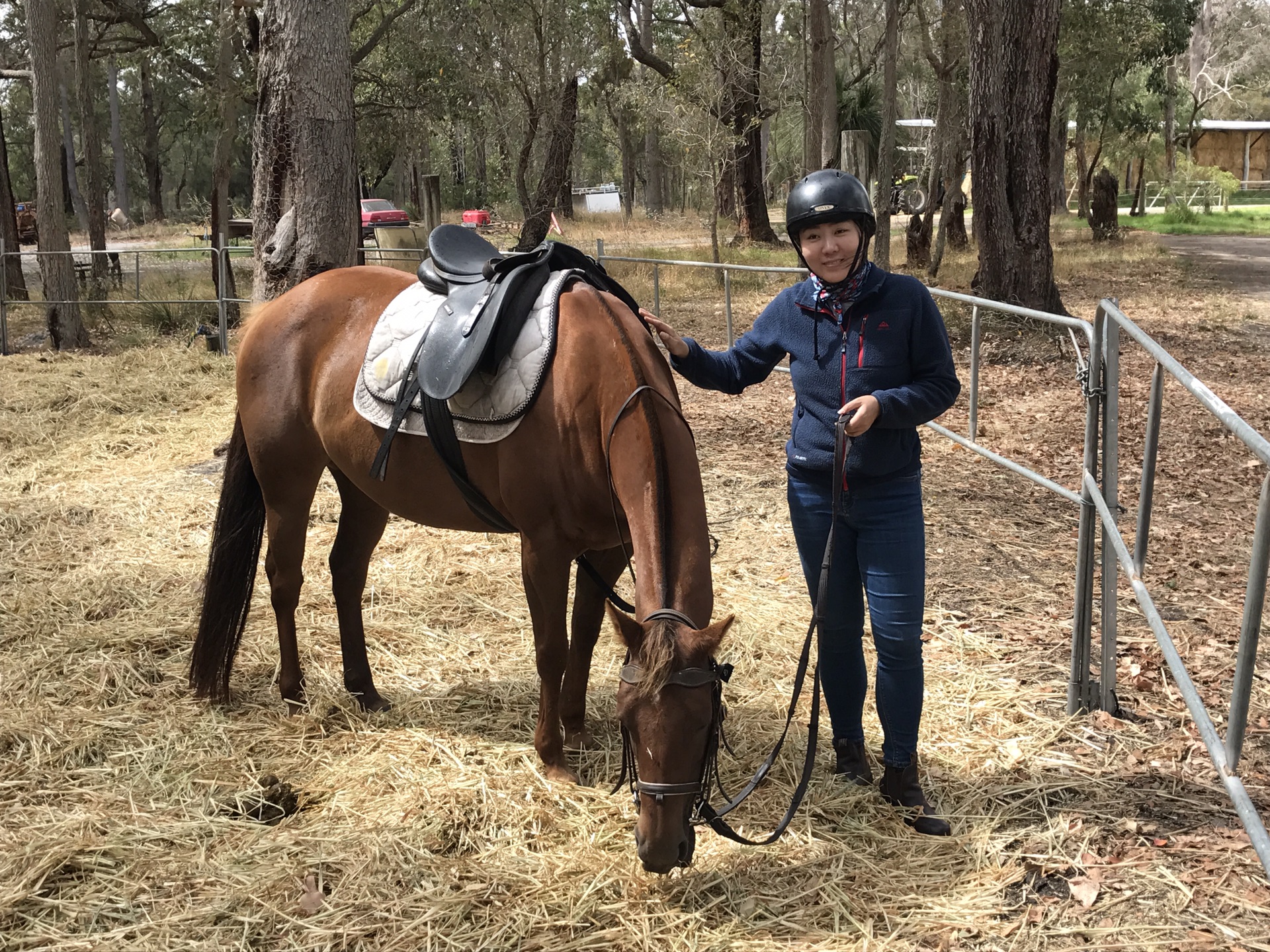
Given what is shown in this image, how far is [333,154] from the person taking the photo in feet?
20.6

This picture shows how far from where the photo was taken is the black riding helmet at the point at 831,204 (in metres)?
2.71

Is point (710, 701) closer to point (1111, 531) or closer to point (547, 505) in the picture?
point (547, 505)

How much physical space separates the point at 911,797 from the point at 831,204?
5.69 ft

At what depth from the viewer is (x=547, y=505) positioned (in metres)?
3.06

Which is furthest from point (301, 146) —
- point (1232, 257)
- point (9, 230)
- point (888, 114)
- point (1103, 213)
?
point (1103, 213)

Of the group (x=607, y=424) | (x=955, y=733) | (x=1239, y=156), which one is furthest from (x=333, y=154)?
(x=1239, y=156)

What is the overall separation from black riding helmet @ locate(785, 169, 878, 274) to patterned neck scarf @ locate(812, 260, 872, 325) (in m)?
0.04

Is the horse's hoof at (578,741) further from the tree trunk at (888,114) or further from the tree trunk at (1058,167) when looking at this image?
the tree trunk at (1058,167)

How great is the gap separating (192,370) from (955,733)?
29.0 ft

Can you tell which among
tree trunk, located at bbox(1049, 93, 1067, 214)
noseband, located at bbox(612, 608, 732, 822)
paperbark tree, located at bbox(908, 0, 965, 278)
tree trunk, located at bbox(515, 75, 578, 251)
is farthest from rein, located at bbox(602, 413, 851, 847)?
tree trunk, located at bbox(1049, 93, 1067, 214)

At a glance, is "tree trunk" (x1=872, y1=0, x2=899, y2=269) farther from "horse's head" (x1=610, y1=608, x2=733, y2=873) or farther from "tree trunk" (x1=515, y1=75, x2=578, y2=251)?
"horse's head" (x1=610, y1=608, x2=733, y2=873)

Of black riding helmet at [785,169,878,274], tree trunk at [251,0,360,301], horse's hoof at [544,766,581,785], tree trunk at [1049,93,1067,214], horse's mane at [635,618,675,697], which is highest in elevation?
tree trunk at [1049,93,1067,214]

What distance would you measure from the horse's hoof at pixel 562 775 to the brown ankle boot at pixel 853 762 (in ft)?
2.77

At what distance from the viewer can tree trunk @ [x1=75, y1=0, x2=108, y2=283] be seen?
16172 mm
